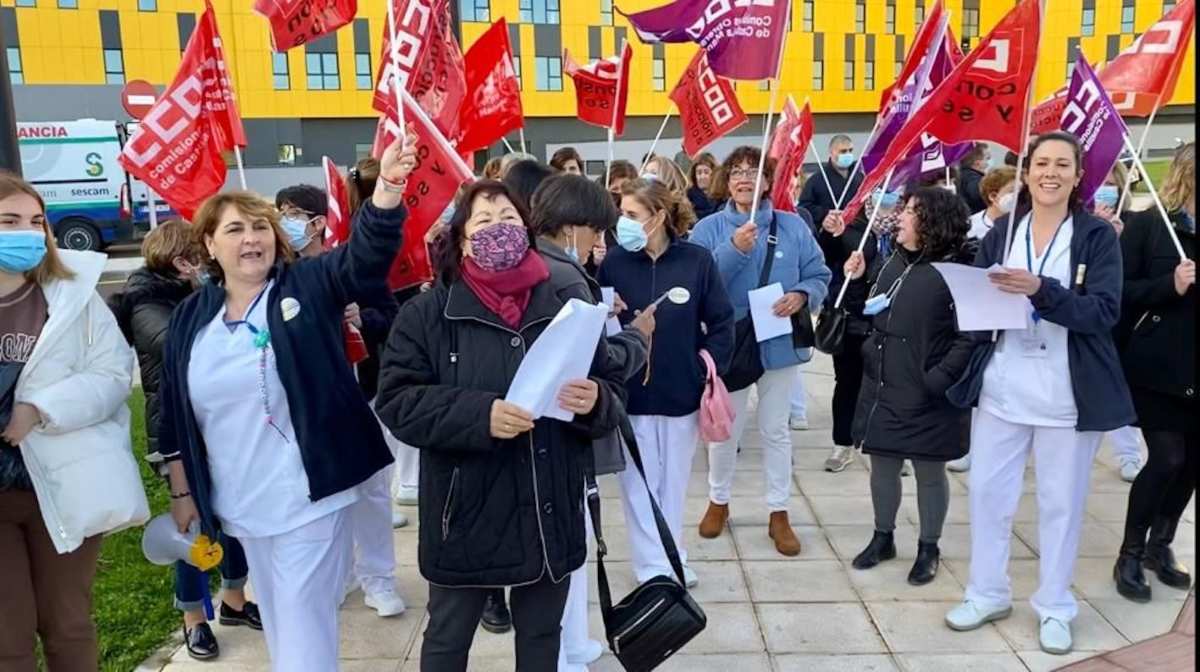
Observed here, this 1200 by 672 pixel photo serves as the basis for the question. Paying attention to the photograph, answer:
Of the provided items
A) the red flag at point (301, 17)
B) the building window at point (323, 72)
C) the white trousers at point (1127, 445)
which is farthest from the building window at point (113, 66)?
the white trousers at point (1127, 445)

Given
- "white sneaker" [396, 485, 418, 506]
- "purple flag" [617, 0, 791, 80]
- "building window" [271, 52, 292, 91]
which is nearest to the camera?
"purple flag" [617, 0, 791, 80]

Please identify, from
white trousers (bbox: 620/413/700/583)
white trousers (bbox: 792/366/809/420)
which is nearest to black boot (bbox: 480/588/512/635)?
white trousers (bbox: 620/413/700/583)

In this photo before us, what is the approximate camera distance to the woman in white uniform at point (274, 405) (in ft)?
10.2

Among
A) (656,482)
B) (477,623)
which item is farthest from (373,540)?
(477,623)

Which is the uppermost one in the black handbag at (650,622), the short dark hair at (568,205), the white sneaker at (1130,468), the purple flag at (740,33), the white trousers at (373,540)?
the purple flag at (740,33)

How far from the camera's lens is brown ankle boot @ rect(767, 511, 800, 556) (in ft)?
16.7

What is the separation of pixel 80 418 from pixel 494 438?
1.41m

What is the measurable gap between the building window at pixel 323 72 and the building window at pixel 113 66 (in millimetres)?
6764

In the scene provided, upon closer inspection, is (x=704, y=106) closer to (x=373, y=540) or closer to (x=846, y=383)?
(x=846, y=383)

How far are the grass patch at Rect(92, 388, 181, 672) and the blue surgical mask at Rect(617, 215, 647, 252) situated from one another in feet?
9.25

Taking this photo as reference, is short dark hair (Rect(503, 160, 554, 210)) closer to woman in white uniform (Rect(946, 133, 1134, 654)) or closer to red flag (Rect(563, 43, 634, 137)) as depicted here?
woman in white uniform (Rect(946, 133, 1134, 654))

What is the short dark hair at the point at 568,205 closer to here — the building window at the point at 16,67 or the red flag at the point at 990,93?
the red flag at the point at 990,93

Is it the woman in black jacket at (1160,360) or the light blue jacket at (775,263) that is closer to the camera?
the woman in black jacket at (1160,360)

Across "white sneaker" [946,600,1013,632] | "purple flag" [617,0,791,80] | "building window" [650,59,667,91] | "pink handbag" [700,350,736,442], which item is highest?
"building window" [650,59,667,91]
